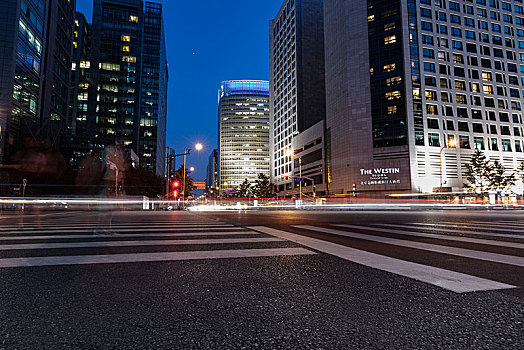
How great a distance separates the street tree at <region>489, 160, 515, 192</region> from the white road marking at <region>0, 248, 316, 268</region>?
215 ft

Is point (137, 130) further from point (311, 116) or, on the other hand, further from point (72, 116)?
point (311, 116)

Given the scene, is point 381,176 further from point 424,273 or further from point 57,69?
point 57,69

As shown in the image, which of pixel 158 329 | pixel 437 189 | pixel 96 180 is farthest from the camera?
pixel 437 189

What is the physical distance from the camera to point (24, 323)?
164 cm

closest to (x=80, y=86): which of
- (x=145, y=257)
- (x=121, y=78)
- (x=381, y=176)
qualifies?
(x=121, y=78)

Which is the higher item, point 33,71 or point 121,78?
point 121,78

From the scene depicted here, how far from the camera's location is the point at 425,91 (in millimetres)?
57625

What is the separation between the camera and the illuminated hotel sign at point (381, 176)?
5606 cm

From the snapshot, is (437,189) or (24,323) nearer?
(24,323)

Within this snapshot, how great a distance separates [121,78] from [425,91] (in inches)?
3616

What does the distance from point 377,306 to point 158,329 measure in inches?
53.6

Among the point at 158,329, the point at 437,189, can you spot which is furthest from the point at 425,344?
the point at 437,189

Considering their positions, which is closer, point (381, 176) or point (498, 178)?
point (498, 178)

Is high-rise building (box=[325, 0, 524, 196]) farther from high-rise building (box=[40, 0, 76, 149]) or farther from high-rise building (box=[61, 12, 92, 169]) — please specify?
high-rise building (box=[61, 12, 92, 169])
